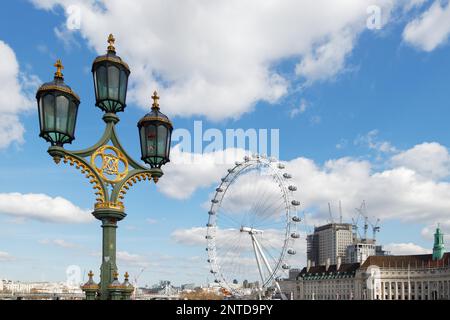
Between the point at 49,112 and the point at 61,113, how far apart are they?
0.62 feet

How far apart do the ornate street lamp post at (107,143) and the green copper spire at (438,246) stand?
16277 centimetres

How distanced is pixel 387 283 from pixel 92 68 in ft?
540

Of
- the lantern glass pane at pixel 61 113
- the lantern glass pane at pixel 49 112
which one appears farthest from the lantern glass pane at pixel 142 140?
the lantern glass pane at pixel 49 112

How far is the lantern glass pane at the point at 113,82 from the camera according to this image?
28.1 feet

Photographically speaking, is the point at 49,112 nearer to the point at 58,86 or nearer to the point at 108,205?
the point at 58,86

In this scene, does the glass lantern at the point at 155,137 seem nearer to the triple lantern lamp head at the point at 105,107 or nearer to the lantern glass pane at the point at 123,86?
the triple lantern lamp head at the point at 105,107

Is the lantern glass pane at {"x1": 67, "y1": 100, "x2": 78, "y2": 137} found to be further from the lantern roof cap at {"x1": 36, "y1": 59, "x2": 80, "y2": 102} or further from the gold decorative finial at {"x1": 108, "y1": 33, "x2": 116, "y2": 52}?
the gold decorative finial at {"x1": 108, "y1": 33, "x2": 116, "y2": 52}

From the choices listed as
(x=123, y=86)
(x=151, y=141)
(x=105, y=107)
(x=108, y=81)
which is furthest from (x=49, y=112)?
(x=151, y=141)

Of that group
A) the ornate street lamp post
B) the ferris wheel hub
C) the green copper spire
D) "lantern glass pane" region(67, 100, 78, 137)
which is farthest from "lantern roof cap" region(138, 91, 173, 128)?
the green copper spire
